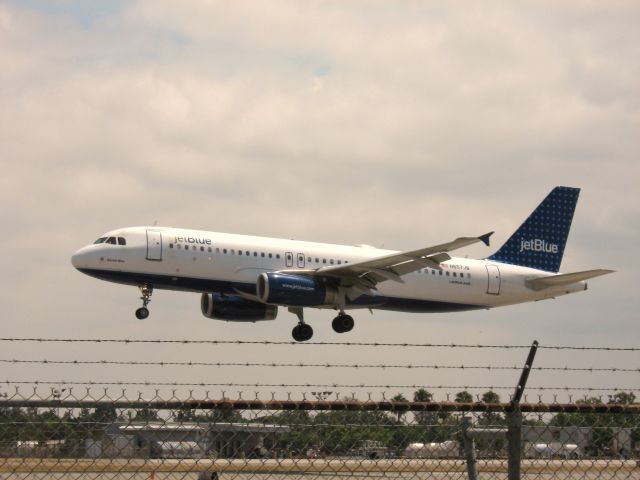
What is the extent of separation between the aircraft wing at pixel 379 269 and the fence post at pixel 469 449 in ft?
92.1

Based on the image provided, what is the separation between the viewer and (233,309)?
4812 centimetres

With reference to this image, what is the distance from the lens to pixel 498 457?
43.6 ft

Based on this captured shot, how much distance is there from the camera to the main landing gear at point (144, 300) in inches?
1695

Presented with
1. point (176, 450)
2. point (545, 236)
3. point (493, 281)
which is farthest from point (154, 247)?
point (176, 450)

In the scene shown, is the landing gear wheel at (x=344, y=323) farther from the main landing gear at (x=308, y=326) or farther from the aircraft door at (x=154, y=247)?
the aircraft door at (x=154, y=247)

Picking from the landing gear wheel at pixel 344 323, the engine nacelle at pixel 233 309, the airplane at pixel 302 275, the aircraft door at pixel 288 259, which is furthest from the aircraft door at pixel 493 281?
the aircraft door at pixel 288 259

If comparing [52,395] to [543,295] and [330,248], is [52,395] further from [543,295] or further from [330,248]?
[543,295]

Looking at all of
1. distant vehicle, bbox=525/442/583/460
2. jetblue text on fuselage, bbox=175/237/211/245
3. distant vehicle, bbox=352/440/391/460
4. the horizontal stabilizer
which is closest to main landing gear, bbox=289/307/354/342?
jetblue text on fuselage, bbox=175/237/211/245

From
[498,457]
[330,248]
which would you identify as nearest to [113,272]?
[330,248]

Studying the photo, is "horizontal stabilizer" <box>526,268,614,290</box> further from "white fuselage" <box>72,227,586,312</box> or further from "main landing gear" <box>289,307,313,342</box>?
"main landing gear" <box>289,307,313,342</box>

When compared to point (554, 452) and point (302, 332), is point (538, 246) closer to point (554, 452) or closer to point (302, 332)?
point (302, 332)

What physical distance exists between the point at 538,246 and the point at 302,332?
47.3ft

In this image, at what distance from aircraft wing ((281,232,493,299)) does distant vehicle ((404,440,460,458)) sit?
2707 centimetres

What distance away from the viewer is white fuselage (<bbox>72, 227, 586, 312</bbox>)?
1666 inches
